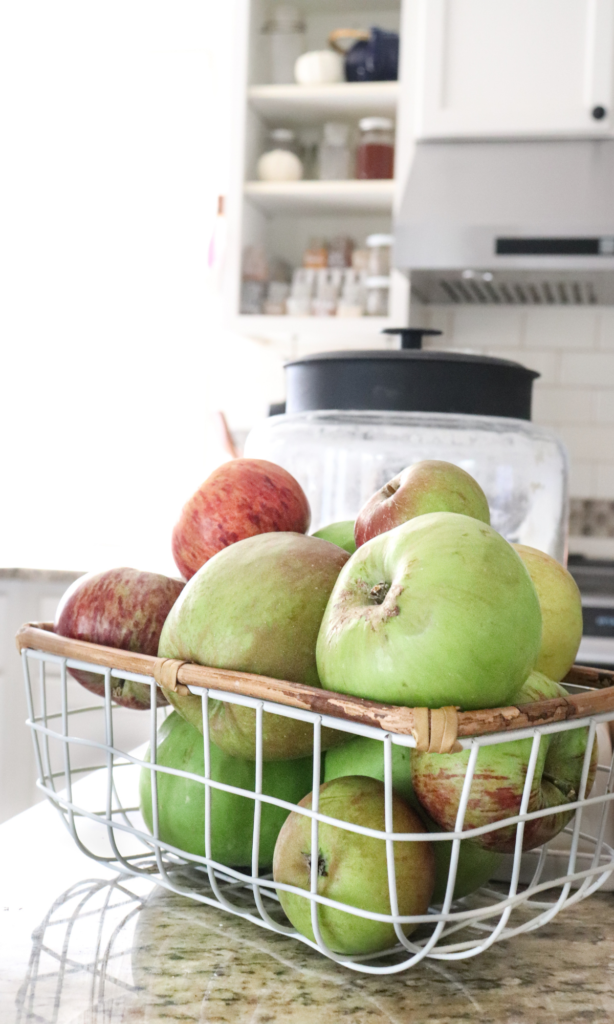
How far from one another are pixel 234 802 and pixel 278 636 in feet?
0.31

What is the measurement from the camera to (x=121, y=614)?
1.73 ft

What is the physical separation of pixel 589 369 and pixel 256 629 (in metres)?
2.38

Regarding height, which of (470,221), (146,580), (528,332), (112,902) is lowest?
(112,902)

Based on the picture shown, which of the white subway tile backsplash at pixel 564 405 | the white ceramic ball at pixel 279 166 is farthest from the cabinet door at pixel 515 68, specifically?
the white subway tile backsplash at pixel 564 405

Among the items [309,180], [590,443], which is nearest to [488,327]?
[590,443]

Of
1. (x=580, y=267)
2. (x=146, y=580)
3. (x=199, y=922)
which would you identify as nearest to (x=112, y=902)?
(x=199, y=922)

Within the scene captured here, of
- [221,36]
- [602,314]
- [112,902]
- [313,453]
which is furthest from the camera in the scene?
[221,36]

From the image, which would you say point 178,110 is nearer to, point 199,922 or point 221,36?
point 221,36

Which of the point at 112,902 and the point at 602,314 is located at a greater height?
the point at 602,314

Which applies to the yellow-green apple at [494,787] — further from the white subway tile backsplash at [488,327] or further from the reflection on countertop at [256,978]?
the white subway tile backsplash at [488,327]

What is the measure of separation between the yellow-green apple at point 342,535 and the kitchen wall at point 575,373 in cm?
213

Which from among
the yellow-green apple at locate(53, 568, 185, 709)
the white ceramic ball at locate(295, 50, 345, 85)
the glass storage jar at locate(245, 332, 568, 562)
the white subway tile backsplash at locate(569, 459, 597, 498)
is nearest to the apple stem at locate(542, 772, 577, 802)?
the yellow-green apple at locate(53, 568, 185, 709)

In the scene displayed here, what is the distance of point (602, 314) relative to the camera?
2639mm

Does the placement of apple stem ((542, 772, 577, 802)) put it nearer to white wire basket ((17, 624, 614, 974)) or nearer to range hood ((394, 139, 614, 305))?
white wire basket ((17, 624, 614, 974))
